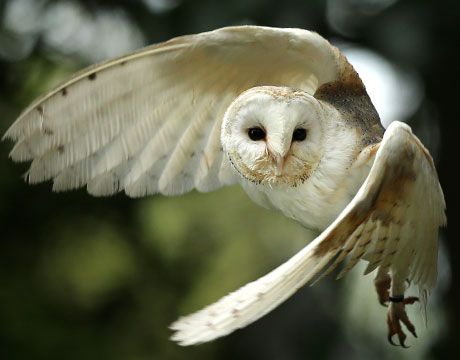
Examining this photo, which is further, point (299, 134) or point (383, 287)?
point (383, 287)

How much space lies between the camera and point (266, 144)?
6.81 feet

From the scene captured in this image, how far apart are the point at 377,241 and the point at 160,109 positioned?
65 cm

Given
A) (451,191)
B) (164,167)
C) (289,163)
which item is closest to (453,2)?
(451,191)

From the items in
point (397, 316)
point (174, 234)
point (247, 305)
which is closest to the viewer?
point (247, 305)

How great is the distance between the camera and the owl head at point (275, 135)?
6.68 ft

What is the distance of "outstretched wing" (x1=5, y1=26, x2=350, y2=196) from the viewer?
2.30 metres

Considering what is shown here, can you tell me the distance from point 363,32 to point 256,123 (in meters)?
2.17

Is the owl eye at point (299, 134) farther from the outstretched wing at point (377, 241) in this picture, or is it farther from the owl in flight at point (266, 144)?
the outstretched wing at point (377, 241)

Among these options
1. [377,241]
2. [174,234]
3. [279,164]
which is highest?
[279,164]

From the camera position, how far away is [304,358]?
13.6 feet

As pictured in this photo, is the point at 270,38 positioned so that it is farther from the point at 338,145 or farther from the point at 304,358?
the point at 304,358

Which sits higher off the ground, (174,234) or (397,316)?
(397,316)

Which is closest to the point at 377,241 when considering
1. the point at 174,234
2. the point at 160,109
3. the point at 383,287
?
the point at 383,287

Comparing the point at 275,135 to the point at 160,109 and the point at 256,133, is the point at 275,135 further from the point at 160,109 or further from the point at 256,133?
the point at 160,109
